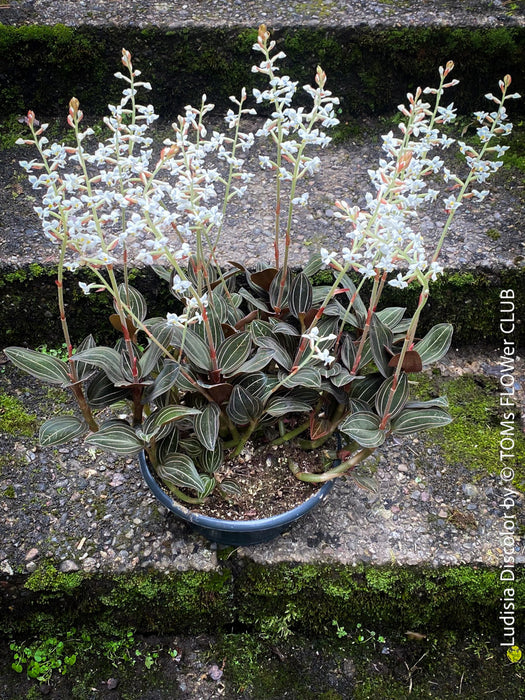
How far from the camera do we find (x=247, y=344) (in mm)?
1400

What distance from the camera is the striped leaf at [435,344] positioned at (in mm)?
1466

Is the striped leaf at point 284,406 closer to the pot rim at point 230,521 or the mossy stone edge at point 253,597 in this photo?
the pot rim at point 230,521

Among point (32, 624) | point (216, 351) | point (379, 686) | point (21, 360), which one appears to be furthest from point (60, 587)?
point (379, 686)

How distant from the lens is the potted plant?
1141 mm

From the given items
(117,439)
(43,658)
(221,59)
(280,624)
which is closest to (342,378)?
(117,439)

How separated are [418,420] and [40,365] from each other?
0.93 meters

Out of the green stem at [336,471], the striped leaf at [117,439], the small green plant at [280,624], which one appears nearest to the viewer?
the striped leaf at [117,439]

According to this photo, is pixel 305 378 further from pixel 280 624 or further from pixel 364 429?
pixel 280 624

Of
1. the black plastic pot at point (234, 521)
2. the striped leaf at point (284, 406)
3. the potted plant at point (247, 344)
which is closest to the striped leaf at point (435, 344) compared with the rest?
the potted plant at point (247, 344)

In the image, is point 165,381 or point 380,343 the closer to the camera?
point 165,381

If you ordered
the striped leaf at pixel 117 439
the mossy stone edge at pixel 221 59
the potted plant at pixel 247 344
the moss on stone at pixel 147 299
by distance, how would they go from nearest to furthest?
1. the potted plant at pixel 247 344
2. the striped leaf at pixel 117 439
3. the moss on stone at pixel 147 299
4. the mossy stone edge at pixel 221 59

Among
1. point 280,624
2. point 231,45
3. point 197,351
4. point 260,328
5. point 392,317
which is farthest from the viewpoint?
point 231,45

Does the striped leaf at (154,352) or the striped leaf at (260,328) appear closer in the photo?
the striped leaf at (154,352)

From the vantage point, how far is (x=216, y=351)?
1.44 metres
